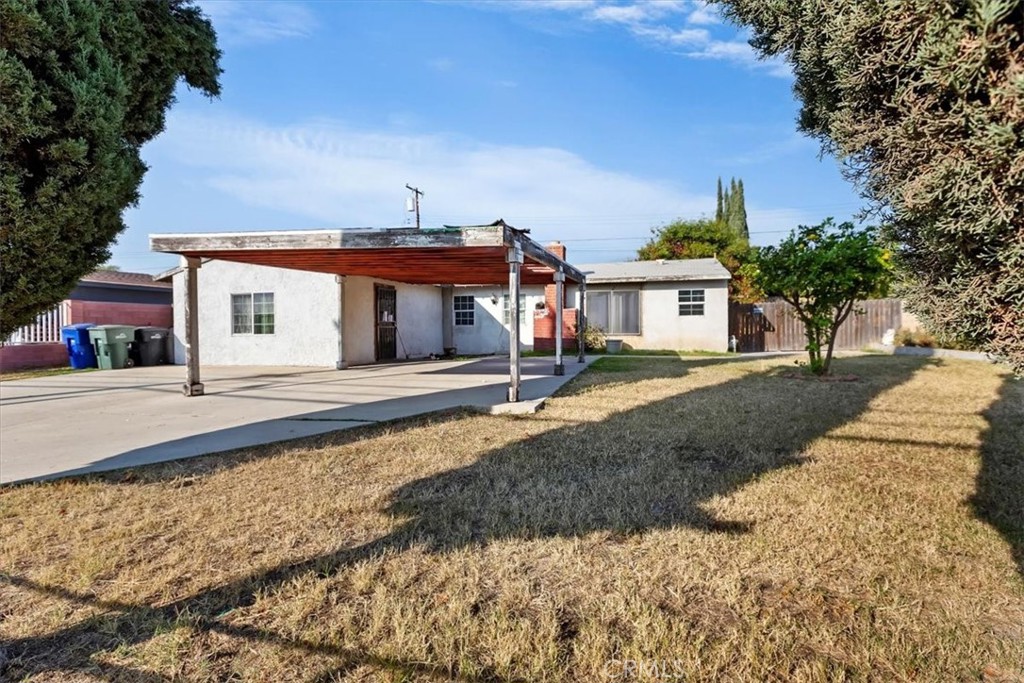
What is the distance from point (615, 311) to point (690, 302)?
2.64m

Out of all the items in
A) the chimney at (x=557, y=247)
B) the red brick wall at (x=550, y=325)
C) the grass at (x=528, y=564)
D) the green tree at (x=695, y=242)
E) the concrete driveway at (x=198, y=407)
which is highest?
the green tree at (x=695, y=242)

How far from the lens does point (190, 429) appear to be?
20.5 ft

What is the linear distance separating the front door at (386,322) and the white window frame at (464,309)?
11.4 ft

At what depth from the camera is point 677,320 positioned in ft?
65.3

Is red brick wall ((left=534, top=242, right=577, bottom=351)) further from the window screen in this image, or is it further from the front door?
the window screen

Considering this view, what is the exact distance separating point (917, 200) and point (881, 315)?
2260 cm

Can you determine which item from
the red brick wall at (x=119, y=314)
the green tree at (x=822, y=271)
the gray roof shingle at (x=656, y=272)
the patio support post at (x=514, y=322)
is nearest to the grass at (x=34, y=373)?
the red brick wall at (x=119, y=314)

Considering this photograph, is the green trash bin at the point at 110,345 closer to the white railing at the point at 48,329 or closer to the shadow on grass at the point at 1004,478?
the white railing at the point at 48,329

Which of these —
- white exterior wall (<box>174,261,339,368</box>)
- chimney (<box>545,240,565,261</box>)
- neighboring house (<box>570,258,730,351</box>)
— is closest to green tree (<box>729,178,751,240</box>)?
neighboring house (<box>570,258,730,351</box>)

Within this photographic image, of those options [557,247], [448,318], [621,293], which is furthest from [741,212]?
[448,318]

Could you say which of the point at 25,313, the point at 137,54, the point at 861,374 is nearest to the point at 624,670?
the point at 25,313

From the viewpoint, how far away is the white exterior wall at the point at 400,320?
574 inches

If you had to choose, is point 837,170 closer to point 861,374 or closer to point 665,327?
point 861,374

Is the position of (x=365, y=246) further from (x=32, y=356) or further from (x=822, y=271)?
(x=32, y=356)
